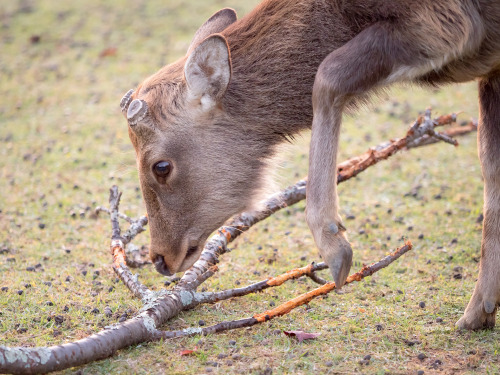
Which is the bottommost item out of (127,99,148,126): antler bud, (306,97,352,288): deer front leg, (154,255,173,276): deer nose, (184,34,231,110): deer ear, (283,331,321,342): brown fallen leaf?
(283,331,321,342): brown fallen leaf

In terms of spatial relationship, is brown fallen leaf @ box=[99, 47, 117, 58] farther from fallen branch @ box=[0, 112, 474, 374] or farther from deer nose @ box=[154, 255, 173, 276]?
A: deer nose @ box=[154, 255, 173, 276]

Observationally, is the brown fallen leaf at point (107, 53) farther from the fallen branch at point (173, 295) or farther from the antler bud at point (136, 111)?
the antler bud at point (136, 111)

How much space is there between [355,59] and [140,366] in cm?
219

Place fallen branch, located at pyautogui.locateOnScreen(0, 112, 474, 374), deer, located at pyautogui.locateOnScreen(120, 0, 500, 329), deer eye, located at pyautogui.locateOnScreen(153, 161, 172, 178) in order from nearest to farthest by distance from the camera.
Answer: fallen branch, located at pyautogui.locateOnScreen(0, 112, 474, 374), deer, located at pyautogui.locateOnScreen(120, 0, 500, 329), deer eye, located at pyautogui.locateOnScreen(153, 161, 172, 178)

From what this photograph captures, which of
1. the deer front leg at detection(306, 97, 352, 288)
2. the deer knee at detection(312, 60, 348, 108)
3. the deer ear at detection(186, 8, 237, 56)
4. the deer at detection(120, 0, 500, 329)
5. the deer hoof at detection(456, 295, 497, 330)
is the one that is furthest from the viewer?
the deer ear at detection(186, 8, 237, 56)

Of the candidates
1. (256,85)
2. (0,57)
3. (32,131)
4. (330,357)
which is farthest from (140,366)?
(0,57)

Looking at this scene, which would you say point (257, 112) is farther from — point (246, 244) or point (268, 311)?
point (246, 244)

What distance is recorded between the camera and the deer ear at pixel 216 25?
484 centimetres

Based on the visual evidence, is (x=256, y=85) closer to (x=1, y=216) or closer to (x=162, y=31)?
(x=1, y=216)

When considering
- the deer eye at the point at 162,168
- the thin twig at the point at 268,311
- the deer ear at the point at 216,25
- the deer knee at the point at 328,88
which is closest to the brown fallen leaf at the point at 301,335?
the thin twig at the point at 268,311

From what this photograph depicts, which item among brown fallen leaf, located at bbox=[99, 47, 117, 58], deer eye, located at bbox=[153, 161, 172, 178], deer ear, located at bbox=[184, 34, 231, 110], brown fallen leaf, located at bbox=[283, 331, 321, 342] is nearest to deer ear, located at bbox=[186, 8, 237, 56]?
deer ear, located at bbox=[184, 34, 231, 110]

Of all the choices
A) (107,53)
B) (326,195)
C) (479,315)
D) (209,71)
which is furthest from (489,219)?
(107,53)

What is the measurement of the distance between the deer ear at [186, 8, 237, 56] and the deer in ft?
0.84

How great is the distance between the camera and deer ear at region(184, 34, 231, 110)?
4.06 m
